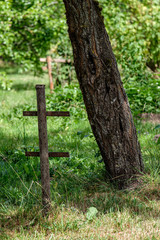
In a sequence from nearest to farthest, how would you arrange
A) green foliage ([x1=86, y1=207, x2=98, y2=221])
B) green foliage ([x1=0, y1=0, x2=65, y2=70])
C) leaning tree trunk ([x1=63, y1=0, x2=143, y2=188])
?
green foliage ([x1=86, y1=207, x2=98, y2=221]) < leaning tree trunk ([x1=63, y1=0, x2=143, y2=188]) < green foliage ([x1=0, y1=0, x2=65, y2=70])

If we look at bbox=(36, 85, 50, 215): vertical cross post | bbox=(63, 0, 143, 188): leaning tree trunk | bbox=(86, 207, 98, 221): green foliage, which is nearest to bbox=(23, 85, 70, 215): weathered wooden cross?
bbox=(36, 85, 50, 215): vertical cross post

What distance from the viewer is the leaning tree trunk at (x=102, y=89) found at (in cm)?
330

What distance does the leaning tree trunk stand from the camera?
10.8 ft

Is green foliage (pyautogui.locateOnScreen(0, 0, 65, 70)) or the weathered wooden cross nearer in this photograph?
the weathered wooden cross

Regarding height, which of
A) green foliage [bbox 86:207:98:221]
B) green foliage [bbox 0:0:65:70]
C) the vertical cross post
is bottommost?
green foliage [bbox 86:207:98:221]

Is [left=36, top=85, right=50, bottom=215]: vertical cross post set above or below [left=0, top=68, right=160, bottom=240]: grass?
above

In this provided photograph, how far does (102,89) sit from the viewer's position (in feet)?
11.1

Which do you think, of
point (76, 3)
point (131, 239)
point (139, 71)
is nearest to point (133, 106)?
point (139, 71)

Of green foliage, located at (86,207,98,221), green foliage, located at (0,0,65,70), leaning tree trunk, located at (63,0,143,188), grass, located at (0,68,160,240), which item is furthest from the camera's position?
green foliage, located at (0,0,65,70)

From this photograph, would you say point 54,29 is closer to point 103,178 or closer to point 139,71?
point 139,71

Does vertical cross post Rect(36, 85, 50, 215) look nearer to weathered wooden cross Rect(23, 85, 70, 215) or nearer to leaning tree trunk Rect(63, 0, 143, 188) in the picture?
weathered wooden cross Rect(23, 85, 70, 215)

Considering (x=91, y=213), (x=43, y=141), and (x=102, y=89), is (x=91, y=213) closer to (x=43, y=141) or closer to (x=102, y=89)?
(x=43, y=141)

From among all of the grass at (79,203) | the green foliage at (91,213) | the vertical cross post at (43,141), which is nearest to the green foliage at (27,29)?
the grass at (79,203)

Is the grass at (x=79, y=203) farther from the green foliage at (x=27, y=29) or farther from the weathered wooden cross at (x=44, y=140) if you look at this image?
the green foliage at (x=27, y=29)
